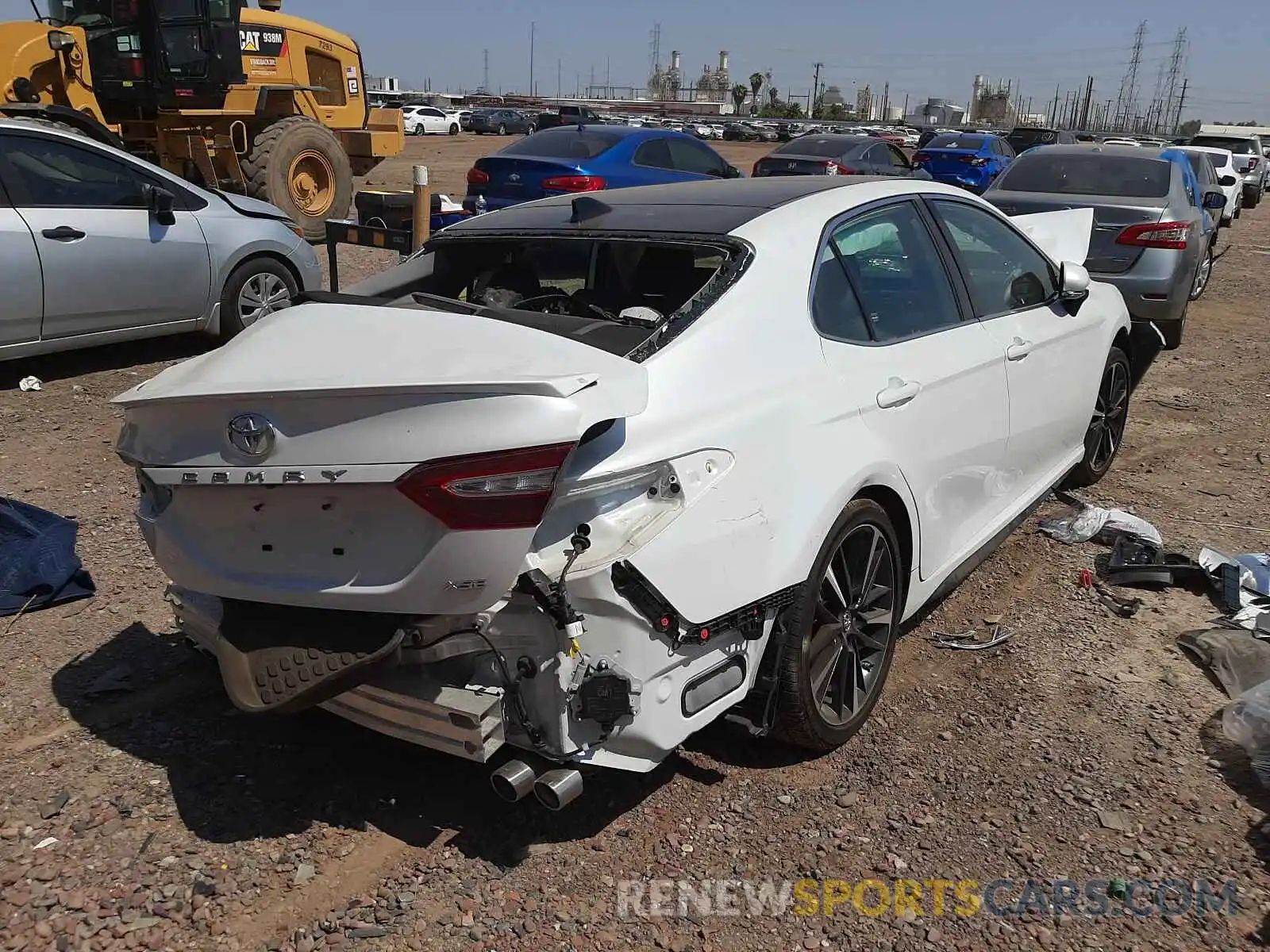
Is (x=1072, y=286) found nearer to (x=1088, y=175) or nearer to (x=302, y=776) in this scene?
(x=302, y=776)

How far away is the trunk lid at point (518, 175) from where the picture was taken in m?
11.8

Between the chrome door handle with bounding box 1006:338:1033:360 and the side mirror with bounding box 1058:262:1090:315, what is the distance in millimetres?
600

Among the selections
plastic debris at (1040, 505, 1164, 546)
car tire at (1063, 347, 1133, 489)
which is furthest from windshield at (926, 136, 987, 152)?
plastic debris at (1040, 505, 1164, 546)

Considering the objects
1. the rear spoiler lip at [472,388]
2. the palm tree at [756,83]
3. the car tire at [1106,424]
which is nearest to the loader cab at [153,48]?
the car tire at [1106,424]

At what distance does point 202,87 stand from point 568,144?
13.4 feet

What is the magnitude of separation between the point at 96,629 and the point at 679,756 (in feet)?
7.66

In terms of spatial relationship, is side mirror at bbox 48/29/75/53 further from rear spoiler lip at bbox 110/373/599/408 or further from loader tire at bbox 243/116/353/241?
rear spoiler lip at bbox 110/373/599/408

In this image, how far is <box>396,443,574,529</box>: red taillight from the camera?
2350 mm

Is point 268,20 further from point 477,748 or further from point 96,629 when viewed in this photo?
point 477,748

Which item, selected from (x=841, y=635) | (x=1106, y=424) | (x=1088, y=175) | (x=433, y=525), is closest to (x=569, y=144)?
(x=1088, y=175)

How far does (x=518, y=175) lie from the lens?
1201cm

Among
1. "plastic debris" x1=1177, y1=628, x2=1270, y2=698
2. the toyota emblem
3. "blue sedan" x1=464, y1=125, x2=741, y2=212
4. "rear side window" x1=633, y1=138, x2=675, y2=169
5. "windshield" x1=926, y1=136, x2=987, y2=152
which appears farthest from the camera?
"windshield" x1=926, y1=136, x2=987, y2=152

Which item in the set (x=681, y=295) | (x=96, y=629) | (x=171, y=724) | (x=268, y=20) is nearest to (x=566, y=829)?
(x=171, y=724)

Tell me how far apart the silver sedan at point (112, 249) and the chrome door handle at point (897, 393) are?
5.59 metres
